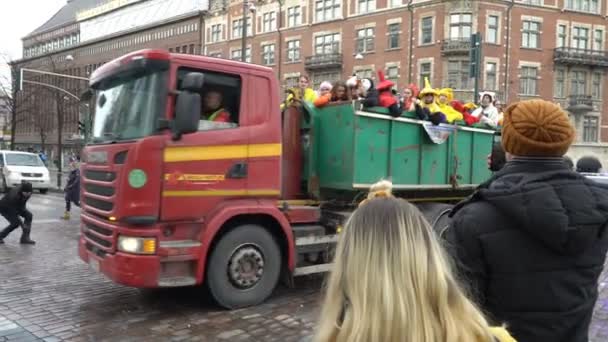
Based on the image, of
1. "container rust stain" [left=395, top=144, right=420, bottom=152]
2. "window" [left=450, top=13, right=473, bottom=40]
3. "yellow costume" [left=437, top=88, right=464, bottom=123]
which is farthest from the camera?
"window" [left=450, top=13, right=473, bottom=40]

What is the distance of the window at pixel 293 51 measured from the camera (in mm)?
52594

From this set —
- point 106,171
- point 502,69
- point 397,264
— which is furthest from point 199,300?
point 502,69

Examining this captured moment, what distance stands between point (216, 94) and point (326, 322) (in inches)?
196

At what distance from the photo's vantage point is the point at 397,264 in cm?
150

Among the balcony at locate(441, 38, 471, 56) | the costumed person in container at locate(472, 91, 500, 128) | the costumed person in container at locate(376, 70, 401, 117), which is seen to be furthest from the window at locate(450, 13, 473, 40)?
the costumed person in container at locate(376, 70, 401, 117)

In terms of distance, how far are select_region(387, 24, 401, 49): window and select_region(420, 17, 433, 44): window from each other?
7.73 feet

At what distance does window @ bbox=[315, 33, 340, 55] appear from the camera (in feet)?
162

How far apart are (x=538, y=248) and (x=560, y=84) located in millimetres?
49069

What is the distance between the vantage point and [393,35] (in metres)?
45.4

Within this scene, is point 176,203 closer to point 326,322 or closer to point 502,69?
point 326,322

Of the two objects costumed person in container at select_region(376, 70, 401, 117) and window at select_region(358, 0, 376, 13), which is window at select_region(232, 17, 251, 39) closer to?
window at select_region(358, 0, 376, 13)

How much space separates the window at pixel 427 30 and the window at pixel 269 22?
17056mm

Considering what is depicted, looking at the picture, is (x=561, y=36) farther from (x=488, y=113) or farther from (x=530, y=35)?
(x=488, y=113)

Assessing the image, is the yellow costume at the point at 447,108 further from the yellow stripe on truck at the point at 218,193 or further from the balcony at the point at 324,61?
the balcony at the point at 324,61
